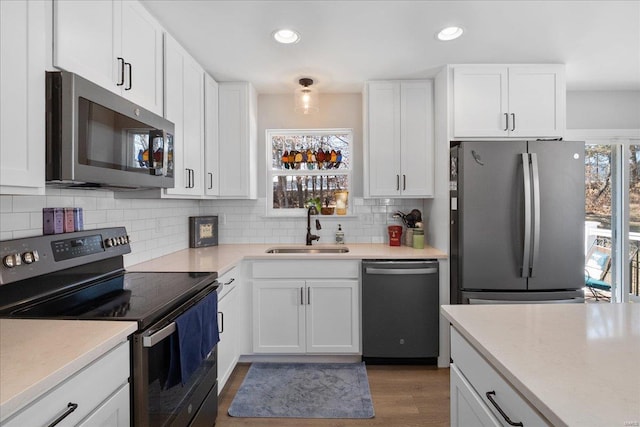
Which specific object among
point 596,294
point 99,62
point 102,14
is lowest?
point 596,294

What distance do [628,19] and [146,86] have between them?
2805 millimetres

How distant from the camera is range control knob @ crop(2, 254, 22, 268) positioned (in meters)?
1.27

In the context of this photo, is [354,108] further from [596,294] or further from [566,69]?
[596,294]

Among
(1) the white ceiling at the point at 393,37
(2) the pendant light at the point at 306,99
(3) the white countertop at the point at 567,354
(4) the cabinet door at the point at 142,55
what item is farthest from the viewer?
(2) the pendant light at the point at 306,99

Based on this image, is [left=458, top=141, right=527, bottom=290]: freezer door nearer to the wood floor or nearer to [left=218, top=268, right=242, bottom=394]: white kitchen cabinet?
the wood floor

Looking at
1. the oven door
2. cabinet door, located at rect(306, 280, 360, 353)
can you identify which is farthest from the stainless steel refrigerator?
the oven door

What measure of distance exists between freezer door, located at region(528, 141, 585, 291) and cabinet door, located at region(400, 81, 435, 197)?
79cm

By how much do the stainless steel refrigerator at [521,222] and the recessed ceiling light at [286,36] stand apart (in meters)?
1.44

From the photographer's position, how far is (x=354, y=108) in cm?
346

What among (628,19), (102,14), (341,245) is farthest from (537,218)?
(102,14)

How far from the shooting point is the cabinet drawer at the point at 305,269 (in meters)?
2.78

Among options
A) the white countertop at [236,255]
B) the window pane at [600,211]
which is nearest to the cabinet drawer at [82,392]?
the white countertop at [236,255]

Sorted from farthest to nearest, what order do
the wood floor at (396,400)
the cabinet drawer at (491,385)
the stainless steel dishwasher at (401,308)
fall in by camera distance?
the stainless steel dishwasher at (401,308) → the wood floor at (396,400) → the cabinet drawer at (491,385)

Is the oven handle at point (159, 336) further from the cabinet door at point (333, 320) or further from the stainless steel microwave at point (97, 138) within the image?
the cabinet door at point (333, 320)
